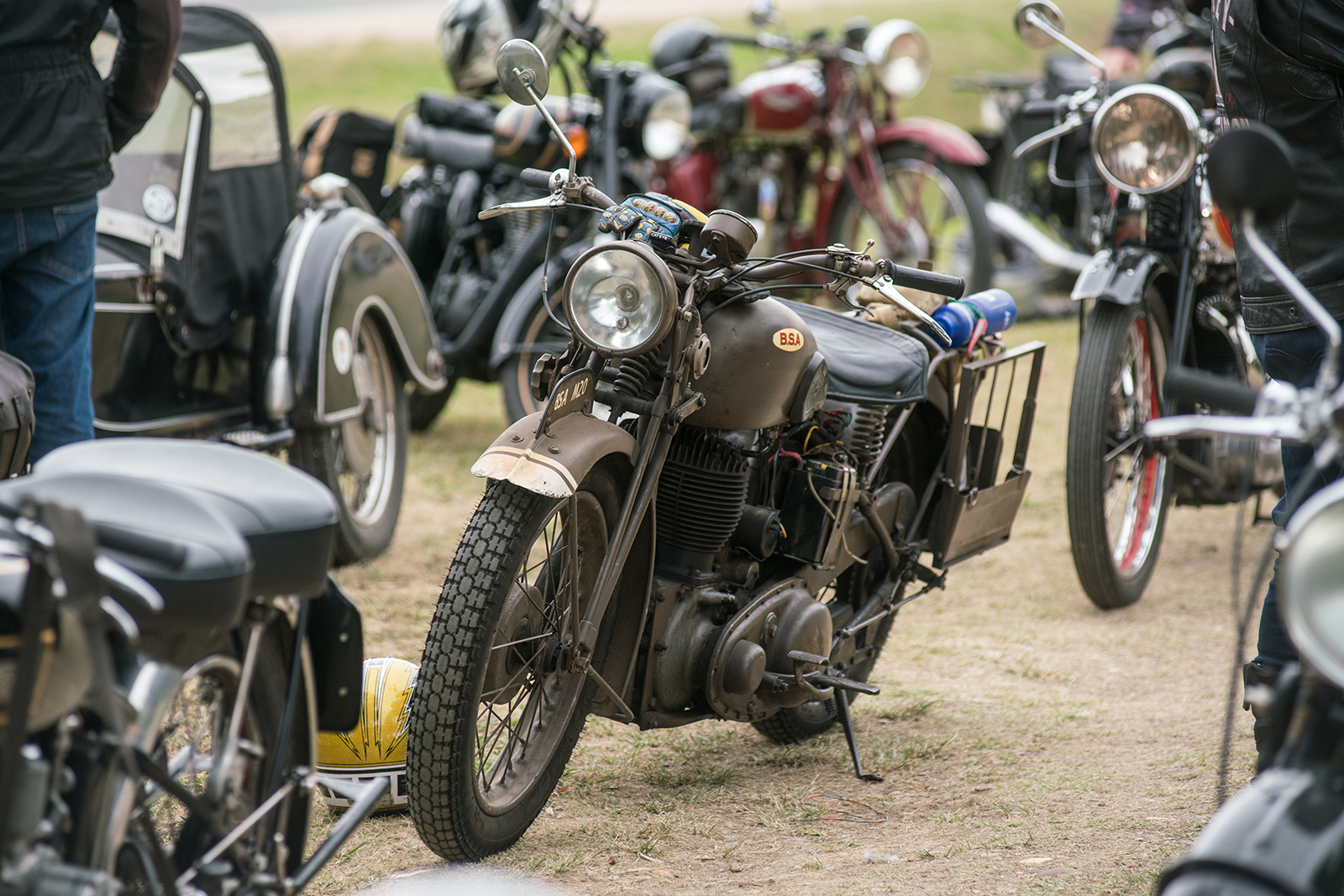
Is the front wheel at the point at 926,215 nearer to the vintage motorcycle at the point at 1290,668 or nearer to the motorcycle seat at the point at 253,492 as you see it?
the vintage motorcycle at the point at 1290,668

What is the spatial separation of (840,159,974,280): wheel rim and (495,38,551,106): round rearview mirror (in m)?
5.49

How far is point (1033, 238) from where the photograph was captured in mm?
8711

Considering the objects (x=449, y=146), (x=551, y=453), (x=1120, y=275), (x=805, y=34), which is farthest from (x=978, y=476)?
(x=805, y=34)

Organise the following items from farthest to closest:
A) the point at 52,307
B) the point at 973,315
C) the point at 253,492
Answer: the point at 973,315 < the point at 52,307 < the point at 253,492

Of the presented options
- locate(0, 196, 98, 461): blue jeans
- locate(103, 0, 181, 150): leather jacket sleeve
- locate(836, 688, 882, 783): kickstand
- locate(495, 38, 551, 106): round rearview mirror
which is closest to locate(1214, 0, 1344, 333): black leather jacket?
locate(836, 688, 882, 783): kickstand

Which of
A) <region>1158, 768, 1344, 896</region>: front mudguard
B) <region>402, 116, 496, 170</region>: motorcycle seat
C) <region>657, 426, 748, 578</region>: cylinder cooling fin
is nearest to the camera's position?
<region>1158, 768, 1344, 896</region>: front mudguard

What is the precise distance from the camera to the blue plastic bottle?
351cm

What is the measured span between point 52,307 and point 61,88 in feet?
1.70

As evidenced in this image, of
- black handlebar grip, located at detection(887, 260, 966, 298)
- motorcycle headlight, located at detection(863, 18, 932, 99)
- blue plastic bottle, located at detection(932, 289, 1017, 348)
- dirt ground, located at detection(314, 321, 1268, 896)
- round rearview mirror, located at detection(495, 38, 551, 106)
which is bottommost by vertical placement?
dirt ground, located at detection(314, 321, 1268, 896)

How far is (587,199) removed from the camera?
2855 millimetres

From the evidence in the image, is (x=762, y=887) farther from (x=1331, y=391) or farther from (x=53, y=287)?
(x=53, y=287)

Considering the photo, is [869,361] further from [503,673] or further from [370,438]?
[370,438]

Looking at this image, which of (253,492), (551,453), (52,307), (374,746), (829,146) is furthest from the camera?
(829,146)

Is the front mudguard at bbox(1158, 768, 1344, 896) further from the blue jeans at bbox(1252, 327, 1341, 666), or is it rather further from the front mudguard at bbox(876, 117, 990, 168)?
the front mudguard at bbox(876, 117, 990, 168)
